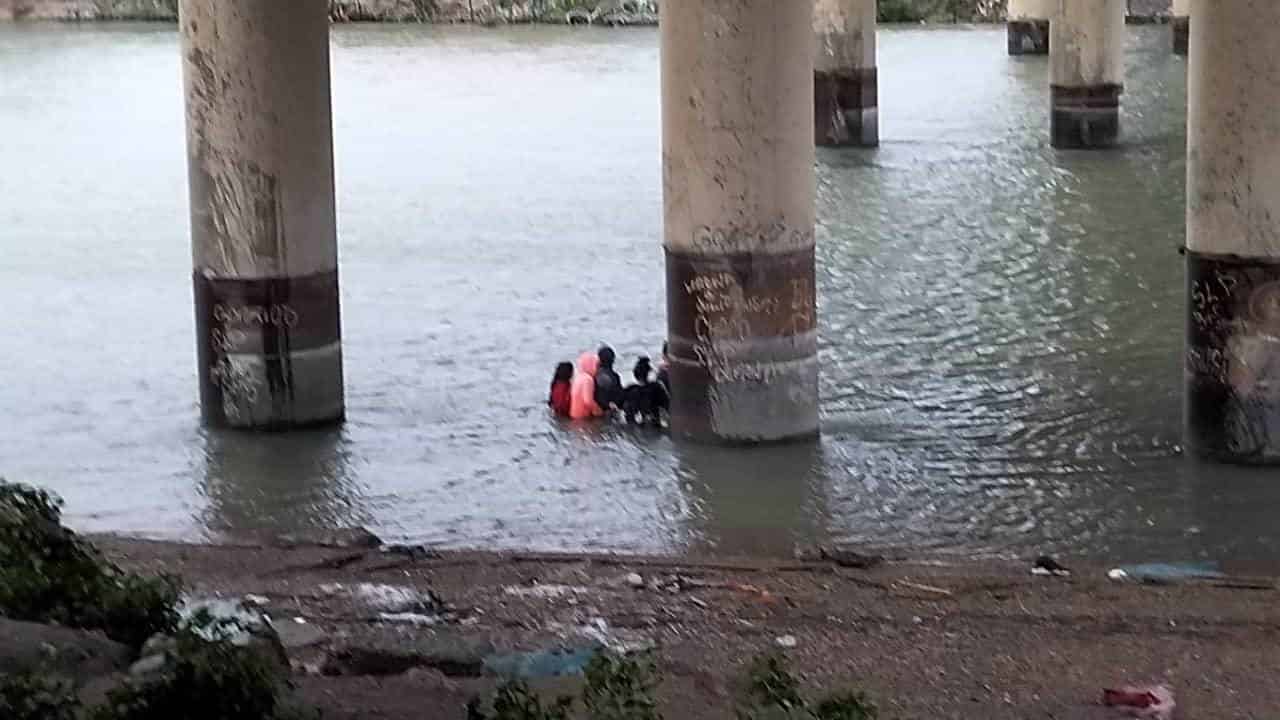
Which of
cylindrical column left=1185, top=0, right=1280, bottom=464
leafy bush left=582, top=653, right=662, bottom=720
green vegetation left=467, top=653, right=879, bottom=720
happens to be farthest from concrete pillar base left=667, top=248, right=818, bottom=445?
leafy bush left=582, top=653, right=662, bottom=720

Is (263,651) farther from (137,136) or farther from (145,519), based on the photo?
(137,136)

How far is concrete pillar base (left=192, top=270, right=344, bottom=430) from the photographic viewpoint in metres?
14.7

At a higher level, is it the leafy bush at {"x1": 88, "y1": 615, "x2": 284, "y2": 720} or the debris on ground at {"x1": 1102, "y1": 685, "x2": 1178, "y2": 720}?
the leafy bush at {"x1": 88, "y1": 615, "x2": 284, "y2": 720}

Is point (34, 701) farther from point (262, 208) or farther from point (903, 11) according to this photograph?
point (903, 11)

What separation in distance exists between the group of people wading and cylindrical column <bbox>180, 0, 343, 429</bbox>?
1.67 metres

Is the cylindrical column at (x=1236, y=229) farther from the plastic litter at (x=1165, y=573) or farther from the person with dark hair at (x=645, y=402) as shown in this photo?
the person with dark hair at (x=645, y=402)

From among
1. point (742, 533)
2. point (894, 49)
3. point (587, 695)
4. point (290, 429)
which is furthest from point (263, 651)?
point (894, 49)

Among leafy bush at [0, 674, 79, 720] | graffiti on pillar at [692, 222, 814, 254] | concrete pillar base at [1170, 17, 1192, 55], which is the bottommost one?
leafy bush at [0, 674, 79, 720]

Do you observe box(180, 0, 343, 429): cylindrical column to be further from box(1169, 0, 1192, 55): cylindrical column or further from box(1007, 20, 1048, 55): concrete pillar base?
box(1007, 20, 1048, 55): concrete pillar base

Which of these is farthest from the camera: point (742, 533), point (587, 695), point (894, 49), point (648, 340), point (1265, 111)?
point (894, 49)

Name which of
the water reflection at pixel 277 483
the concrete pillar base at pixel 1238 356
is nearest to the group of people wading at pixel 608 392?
the water reflection at pixel 277 483

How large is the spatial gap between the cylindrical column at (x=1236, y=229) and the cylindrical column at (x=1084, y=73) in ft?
57.3

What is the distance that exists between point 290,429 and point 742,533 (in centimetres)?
405

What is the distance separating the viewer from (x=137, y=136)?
34.9 meters
